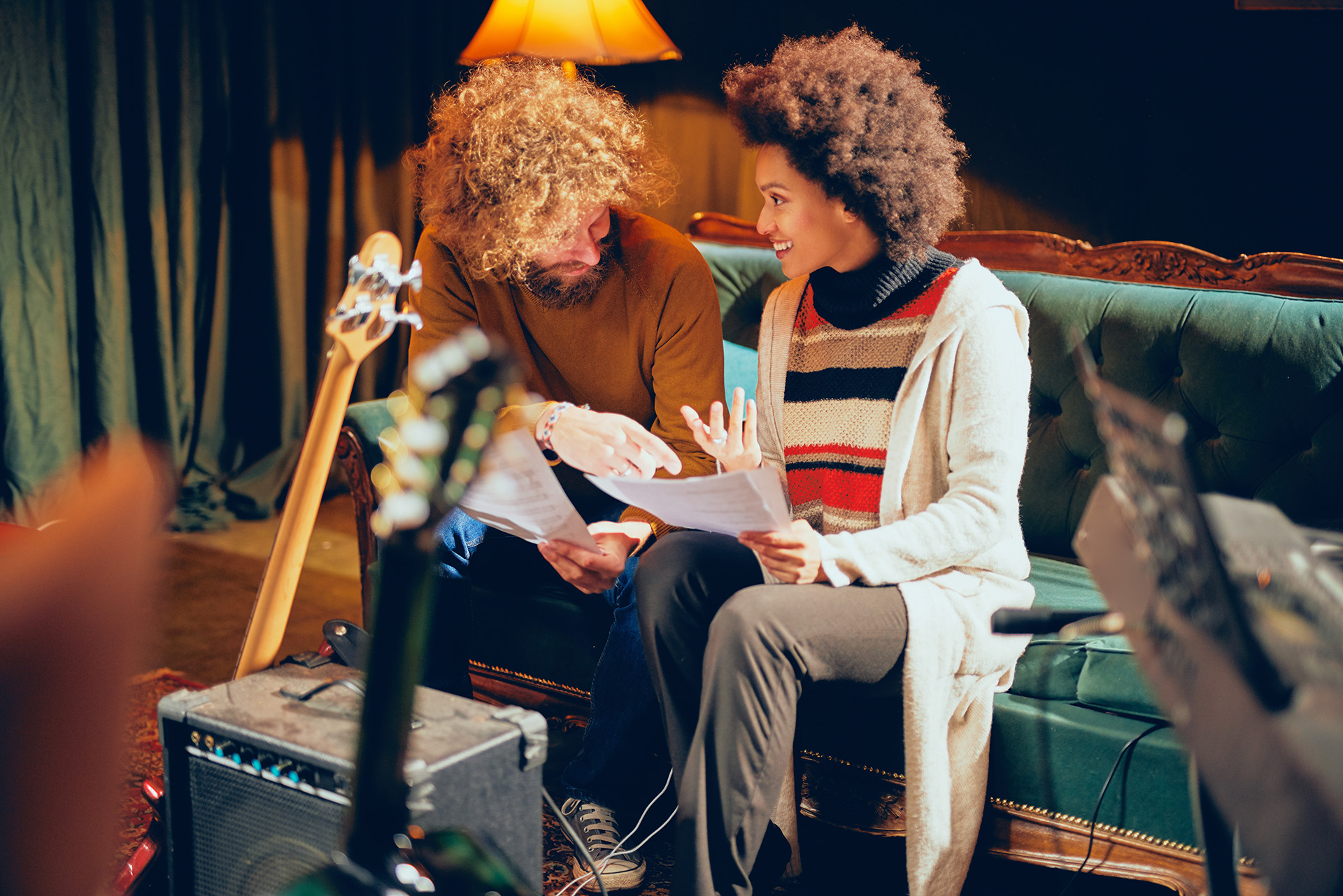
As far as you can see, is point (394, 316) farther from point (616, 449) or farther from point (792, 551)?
point (792, 551)

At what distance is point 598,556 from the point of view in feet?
4.69

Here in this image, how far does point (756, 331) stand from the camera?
214 centimetres

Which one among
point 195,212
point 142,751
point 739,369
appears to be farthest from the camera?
point 195,212

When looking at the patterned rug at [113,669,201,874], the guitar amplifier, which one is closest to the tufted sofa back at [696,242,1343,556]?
the guitar amplifier

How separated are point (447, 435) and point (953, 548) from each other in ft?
2.85

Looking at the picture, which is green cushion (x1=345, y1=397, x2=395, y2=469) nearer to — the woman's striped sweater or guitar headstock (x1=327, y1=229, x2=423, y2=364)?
guitar headstock (x1=327, y1=229, x2=423, y2=364)

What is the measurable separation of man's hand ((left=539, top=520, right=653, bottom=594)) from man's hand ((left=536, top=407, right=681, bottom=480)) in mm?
93

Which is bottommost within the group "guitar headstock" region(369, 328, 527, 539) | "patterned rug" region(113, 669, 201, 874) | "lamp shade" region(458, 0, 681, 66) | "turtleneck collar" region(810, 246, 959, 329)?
"patterned rug" region(113, 669, 201, 874)

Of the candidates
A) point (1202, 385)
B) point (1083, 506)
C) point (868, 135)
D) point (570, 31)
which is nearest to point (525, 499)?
point (868, 135)

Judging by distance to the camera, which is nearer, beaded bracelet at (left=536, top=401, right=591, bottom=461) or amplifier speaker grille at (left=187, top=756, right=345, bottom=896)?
amplifier speaker grille at (left=187, top=756, right=345, bottom=896)

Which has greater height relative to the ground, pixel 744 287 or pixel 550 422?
pixel 744 287

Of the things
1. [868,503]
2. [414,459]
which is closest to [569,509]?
[868,503]

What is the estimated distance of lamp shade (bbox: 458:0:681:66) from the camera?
2324 millimetres

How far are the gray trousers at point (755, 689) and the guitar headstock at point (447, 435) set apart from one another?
0.72 metres
